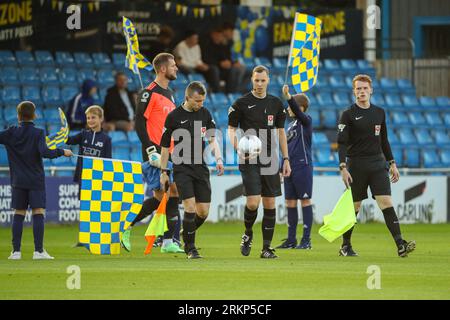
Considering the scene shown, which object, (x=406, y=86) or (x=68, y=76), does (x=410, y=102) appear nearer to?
(x=406, y=86)

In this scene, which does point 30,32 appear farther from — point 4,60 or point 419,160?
point 419,160

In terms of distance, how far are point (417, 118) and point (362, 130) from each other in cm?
1347

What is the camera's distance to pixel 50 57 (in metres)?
24.9

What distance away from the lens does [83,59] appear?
2553 centimetres

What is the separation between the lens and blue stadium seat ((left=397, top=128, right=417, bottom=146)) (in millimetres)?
25677

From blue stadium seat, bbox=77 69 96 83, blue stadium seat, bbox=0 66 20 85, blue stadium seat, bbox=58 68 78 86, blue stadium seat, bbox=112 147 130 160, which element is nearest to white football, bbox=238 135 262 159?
blue stadium seat, bbox=112 147 130 160

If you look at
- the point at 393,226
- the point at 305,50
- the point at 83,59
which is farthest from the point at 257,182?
the point at 83,59

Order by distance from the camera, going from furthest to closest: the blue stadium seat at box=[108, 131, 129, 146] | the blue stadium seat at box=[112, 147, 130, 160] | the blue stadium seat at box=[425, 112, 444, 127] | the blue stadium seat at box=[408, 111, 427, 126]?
1. the blue stadium seat at box=[425, 112, 444, 127]
2. the blue stadium seat at box=[408, 111, 427, 126]
3. the blue stadium seat at box=[108, 131, 129, 146]
4. the blue stadium seat at box=[112, 147, 130, 160]

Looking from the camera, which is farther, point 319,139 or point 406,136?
point 406,136

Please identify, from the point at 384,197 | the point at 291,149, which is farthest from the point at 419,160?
the point at 384,197

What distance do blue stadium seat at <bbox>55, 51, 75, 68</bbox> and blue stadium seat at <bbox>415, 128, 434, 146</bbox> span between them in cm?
811

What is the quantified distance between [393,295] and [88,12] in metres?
17.6

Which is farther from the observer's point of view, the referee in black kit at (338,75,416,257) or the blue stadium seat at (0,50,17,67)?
the blue stadium seat at (0,50,17,67)

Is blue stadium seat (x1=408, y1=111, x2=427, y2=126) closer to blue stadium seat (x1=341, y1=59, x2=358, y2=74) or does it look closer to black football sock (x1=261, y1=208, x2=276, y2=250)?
blue stadium seat (x1=341, y1=59, x2=358, y2=74)
